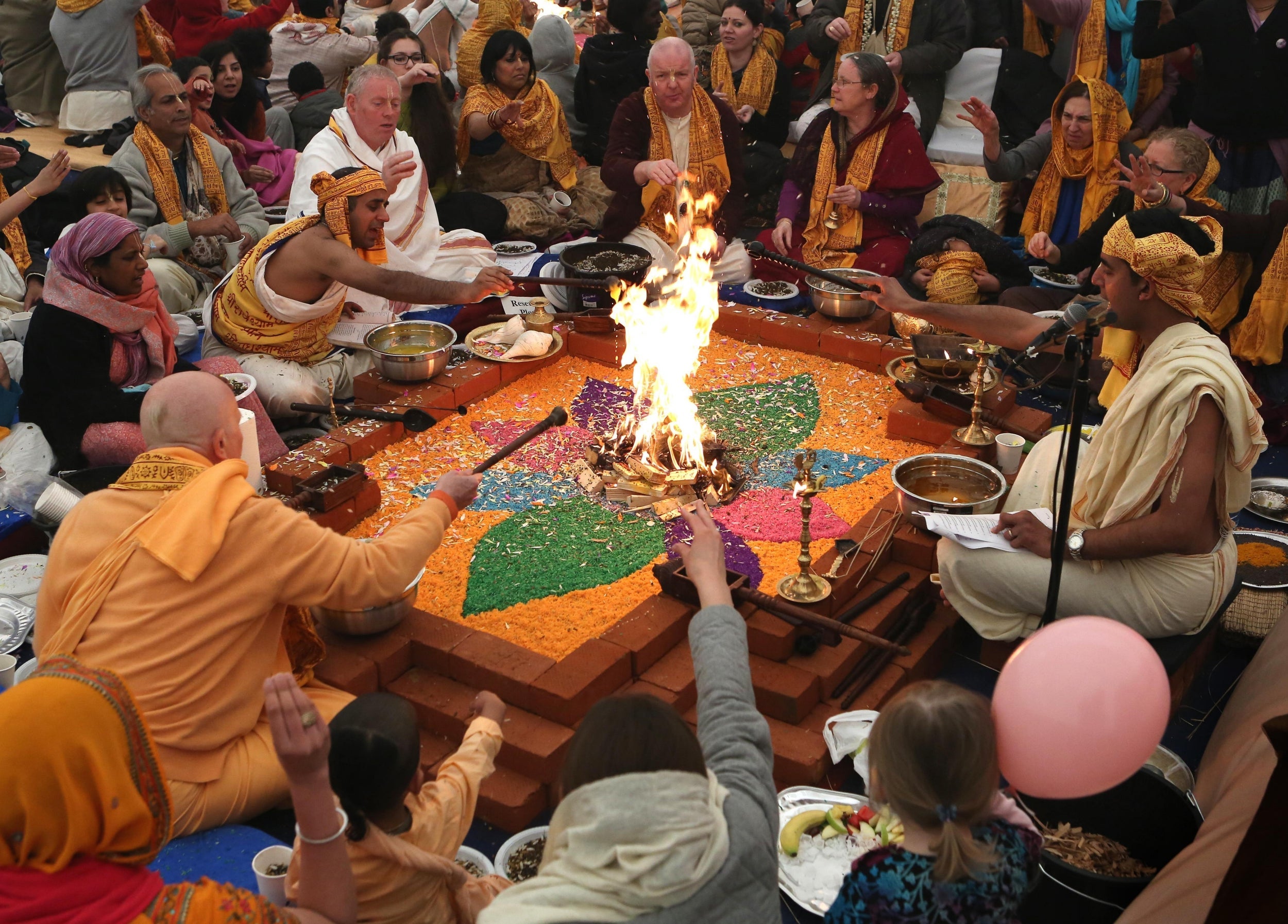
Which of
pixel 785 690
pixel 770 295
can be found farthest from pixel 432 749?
pixel 770 295

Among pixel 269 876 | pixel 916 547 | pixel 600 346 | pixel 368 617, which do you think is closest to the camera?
pixel 269 876

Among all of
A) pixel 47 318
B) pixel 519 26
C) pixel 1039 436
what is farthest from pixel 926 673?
pixel 519 26

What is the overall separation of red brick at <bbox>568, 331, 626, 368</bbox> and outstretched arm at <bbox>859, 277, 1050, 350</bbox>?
2089 millimetres

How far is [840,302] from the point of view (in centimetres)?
709

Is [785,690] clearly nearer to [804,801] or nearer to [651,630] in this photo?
[804,801]

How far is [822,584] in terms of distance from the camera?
14.9 ft

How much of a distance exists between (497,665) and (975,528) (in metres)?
1.97

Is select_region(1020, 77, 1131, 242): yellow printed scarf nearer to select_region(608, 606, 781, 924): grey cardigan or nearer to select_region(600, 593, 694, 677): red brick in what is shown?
select_region(600, 593, 694, 677): red brick

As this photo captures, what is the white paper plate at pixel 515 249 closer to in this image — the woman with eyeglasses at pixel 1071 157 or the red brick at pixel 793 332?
the red brick at pixel 793 332

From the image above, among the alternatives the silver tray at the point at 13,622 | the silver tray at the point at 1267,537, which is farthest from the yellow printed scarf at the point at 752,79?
the silver tray at the point at 13,622

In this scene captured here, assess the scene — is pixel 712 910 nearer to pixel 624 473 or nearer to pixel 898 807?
pixel 898 807

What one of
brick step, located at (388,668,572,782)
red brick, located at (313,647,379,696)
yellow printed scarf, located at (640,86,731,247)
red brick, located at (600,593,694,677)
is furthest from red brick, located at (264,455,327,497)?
yellow printed scarf, located at (640,86,731,247)

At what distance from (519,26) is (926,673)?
825 centimetres

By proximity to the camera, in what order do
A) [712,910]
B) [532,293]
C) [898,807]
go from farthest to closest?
1. [532,293]
2. [898,807]
3. [712,910]
